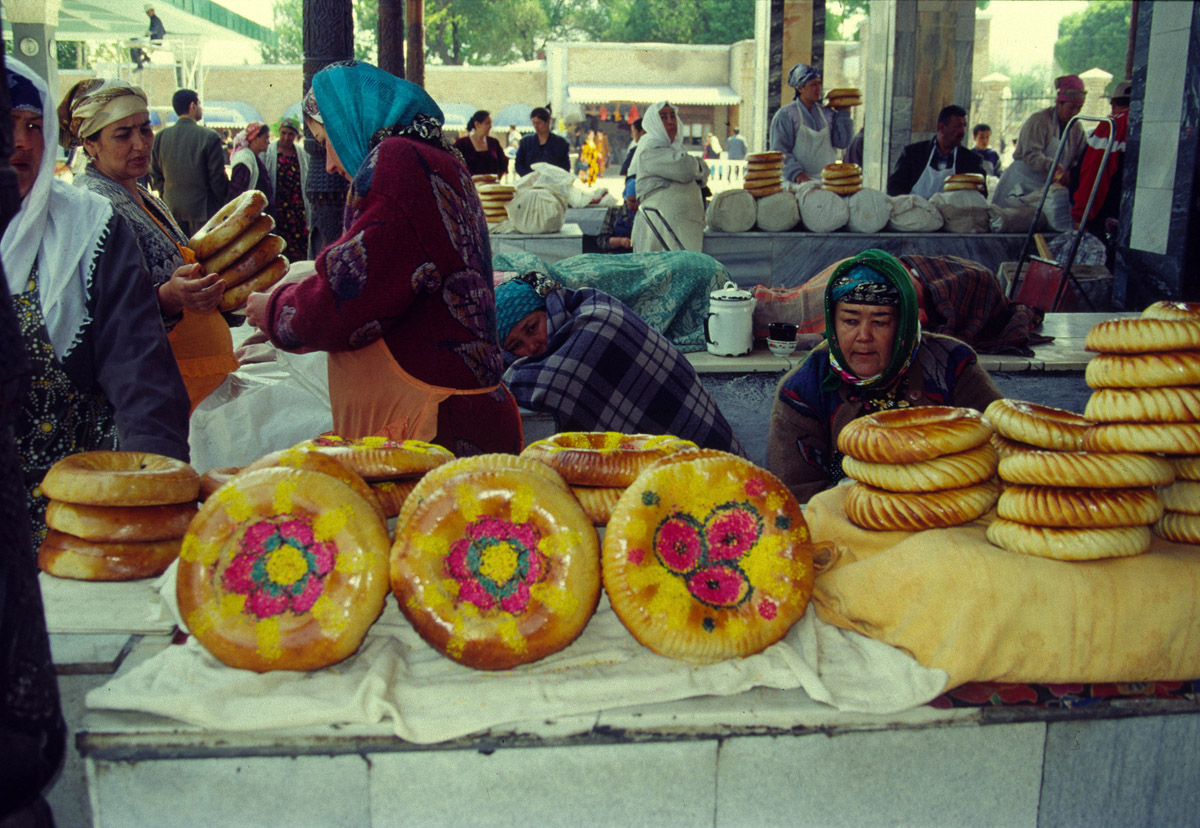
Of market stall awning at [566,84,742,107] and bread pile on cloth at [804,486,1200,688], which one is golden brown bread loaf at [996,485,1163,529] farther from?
market stall awning at [566,84,742,107]

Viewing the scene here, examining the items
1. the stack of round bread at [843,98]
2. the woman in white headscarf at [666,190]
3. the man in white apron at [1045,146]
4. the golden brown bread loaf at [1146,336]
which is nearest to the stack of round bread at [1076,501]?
the golden brown bread loaf at [1146,336]

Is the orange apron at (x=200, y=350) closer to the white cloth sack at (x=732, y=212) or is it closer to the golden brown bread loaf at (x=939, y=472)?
the golden brown bread loaf at (x=939, y=472)

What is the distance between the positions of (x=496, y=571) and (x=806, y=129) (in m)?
7.98

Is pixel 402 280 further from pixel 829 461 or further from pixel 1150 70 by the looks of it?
pixel 1150 70

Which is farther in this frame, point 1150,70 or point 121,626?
point 1150,70

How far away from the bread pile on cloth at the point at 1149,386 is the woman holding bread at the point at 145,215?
7.13 feet

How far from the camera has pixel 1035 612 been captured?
140 cm

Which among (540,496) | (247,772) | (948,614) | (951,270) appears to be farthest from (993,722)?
(951,270)

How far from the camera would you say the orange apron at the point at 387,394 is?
2266 millimetres

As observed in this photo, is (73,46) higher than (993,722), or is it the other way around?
(73,46)

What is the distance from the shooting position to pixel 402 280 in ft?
6.86

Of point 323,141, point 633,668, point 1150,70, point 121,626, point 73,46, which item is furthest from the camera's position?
point 73,46

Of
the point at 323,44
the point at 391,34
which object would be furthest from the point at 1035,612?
the point at 391,34

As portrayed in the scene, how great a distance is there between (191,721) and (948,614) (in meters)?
1.14
